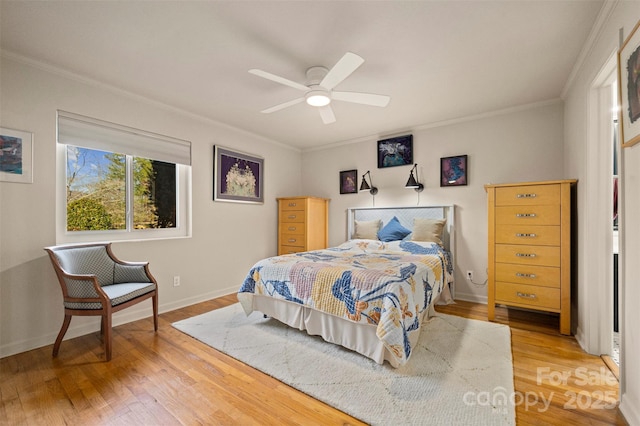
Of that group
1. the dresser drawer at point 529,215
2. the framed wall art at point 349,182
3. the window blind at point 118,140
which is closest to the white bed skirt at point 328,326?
the dresser drawer at point 529,215

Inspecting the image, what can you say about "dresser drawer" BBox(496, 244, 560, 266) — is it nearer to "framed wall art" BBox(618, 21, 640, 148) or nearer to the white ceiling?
"framed wall art" BBox(618, 21, 640, 148)

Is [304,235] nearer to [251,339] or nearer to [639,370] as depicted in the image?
[251,339]

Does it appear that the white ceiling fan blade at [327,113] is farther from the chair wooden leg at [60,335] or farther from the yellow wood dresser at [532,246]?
the chair wooden leg at [60,335]

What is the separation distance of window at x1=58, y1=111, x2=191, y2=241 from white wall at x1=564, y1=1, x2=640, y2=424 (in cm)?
400

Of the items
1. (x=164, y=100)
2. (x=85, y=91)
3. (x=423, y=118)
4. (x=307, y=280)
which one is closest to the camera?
(x=307, y=280)

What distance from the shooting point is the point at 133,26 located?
1.95 meters

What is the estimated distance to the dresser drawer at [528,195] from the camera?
105 inches

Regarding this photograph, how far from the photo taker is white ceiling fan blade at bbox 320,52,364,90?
1817 mm

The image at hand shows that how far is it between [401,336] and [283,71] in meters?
2.40

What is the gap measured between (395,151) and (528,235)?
2143mm

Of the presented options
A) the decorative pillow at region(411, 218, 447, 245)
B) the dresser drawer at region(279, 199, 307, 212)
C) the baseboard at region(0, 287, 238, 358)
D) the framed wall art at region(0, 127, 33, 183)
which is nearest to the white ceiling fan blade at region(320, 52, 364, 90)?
the decorative pillow at region(411, 218, 447, 245)

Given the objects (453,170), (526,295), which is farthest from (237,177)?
(526,295)

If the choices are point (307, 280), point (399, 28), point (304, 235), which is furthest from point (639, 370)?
point (304, 235)

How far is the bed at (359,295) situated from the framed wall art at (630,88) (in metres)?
1.55
